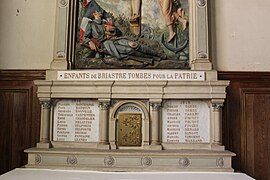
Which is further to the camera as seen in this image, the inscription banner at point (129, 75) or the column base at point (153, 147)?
the inscription banner at point (129, 75)

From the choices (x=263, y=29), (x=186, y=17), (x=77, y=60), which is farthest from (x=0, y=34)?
(x=263, y=29)

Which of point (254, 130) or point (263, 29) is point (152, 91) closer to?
point (254, 130)

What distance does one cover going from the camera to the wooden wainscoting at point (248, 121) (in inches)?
172

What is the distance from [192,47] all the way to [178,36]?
255mm

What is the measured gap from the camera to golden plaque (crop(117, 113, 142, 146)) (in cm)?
410

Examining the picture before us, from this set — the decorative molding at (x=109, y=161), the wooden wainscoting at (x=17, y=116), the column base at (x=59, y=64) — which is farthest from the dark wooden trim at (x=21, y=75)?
the decorative molding at (x=109, y=161)

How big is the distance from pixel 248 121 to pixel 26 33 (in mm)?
3312

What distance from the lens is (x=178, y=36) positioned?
448 centimetres

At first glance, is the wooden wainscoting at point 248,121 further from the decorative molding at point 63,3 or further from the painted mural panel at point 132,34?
the decorative molding at point 63,3

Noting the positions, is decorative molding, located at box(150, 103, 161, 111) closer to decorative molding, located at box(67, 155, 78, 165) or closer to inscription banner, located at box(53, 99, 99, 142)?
inscription banner, located at box(53, 99, 99, 142)

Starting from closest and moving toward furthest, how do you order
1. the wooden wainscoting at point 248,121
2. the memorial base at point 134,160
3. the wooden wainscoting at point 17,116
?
1. the memorial base at point 134,160
2. the wooden wainscoting at point 248,121
3. the wooden wainscoting at point 17,116

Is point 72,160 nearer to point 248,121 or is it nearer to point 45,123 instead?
point 45,123

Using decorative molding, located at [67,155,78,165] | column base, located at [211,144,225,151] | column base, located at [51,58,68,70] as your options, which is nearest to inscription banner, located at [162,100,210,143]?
column base, located at [211,144,225,151]

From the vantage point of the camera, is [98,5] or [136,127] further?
[98,5]
